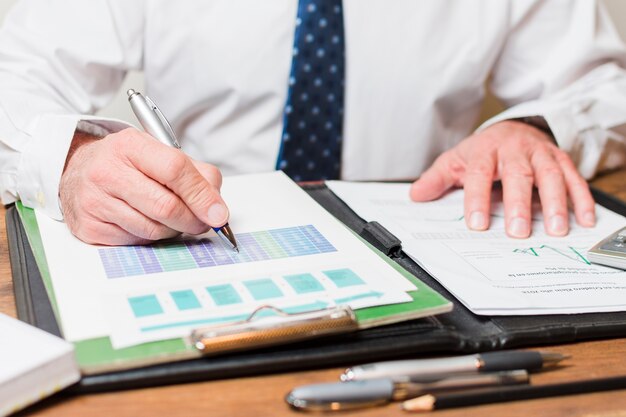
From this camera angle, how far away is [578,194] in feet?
3.06

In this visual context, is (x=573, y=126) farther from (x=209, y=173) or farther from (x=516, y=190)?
(x=209, y=173)

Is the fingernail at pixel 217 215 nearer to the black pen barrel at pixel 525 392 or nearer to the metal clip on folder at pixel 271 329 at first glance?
the metal clip on folder at pixel 271 329

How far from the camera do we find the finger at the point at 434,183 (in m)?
0.95

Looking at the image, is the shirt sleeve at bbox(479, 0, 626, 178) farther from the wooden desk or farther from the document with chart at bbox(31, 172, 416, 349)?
the wooden desk

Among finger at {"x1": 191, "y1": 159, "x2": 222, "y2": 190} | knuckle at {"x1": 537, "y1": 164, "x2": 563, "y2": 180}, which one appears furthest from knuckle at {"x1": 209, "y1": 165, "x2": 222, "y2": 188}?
knuckle at {"x1": 537, "y1": 164, "x2": 563, "y2": 180}

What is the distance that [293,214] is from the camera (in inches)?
31.4

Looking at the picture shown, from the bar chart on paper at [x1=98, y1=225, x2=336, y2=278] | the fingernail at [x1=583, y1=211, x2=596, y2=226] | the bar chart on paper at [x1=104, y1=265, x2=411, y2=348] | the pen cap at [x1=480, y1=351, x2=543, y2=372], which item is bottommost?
the fingernail at [x1=583, y1=211, x2=596, y2=226]

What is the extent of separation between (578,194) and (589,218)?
0.05 meters

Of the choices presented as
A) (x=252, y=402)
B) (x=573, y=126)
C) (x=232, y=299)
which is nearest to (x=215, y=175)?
(x=232, y=299)

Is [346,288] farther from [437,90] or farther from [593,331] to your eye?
[437,90]

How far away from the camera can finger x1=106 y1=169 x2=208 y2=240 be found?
2.24ft

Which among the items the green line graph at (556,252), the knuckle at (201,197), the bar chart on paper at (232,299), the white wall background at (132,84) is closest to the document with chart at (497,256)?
the green line graph at (556,252)

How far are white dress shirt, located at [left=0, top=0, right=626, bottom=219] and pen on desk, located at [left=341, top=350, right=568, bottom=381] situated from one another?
2.08 feet

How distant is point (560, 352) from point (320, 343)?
207 millimetres
